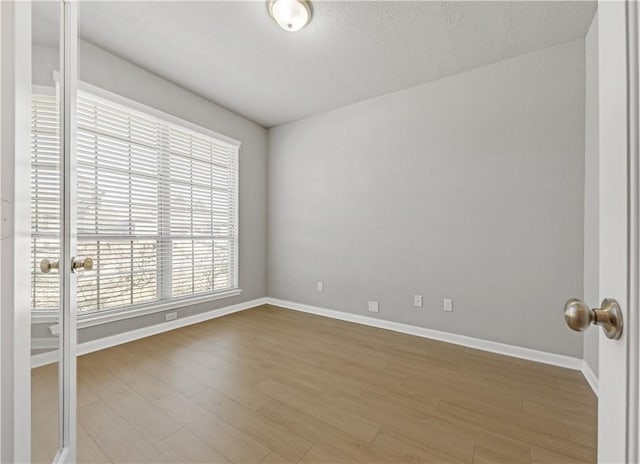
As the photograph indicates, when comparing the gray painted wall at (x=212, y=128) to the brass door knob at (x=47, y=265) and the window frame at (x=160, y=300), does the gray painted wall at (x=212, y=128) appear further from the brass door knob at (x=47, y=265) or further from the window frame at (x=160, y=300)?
the brass door knob at (x=47, y=265)

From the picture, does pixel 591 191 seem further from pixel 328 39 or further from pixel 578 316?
pixel 328 39

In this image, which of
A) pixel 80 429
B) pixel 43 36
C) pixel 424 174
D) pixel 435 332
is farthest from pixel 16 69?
pixel 435 332

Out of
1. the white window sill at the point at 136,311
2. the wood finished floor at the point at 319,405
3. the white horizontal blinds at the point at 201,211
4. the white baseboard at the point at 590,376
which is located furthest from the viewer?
the white horizontal blinds at the point at 201,211

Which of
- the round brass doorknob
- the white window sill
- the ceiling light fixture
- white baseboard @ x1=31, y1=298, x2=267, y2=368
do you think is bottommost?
white baseboard @ x1=31, y1=298, x2=267, y2=368

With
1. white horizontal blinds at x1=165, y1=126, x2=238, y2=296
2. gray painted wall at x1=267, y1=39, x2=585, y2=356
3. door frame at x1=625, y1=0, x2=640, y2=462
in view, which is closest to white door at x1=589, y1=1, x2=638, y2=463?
door frame at x1=625, y1=0, x2=640, y2=462

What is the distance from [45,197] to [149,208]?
2.33 m

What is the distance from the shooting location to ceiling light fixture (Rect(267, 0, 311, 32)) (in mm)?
1916

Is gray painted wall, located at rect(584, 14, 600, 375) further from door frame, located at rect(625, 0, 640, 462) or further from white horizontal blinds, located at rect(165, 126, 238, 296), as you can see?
white horizontal blinds, located at rect(165, 126, 238, 296)

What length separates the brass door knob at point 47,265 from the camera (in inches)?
27.5

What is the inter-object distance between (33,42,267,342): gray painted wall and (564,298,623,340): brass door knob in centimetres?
138

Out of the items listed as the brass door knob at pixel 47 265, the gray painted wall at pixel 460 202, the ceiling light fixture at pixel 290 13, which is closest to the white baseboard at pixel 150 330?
the gray painted wall at pixel 460 202

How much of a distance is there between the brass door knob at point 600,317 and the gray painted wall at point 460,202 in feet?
7.70

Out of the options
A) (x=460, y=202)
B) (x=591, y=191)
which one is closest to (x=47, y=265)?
(x=460, y=202)

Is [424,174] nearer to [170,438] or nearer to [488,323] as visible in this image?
[488,323]
